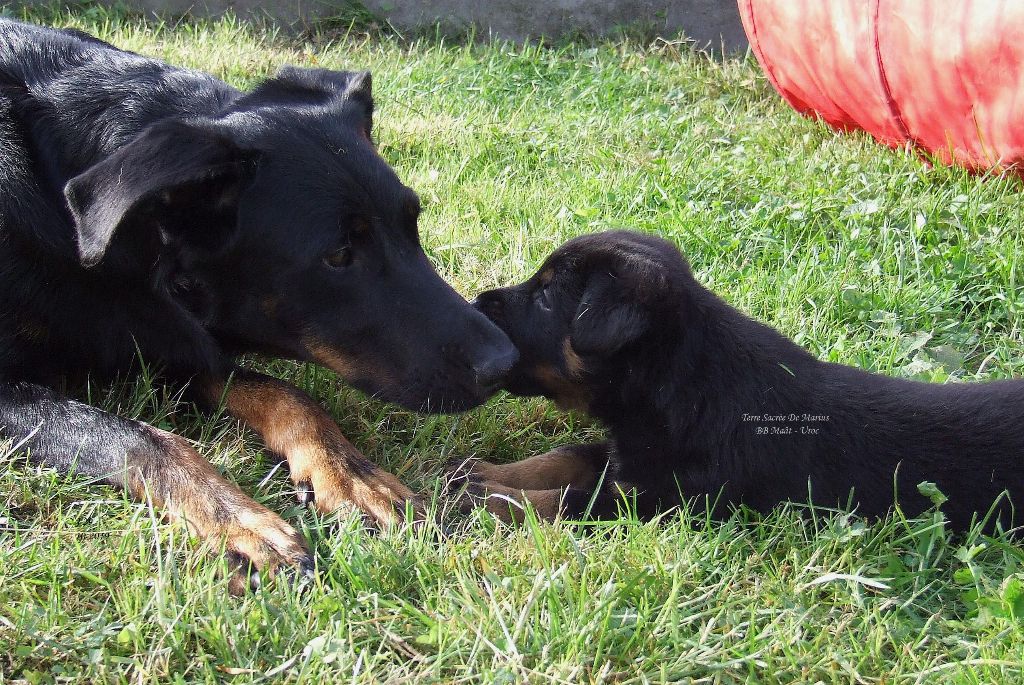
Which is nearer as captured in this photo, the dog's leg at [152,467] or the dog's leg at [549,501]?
the dog's leg at [152,467]

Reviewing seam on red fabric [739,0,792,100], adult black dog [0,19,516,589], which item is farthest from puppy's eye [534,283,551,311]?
seam on red fabric [739,0,792,100]

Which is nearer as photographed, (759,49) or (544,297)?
(544,297)

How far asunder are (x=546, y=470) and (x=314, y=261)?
0.94 meters

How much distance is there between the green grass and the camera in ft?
6.71

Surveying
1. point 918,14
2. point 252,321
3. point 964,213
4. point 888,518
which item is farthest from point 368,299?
point 918,14

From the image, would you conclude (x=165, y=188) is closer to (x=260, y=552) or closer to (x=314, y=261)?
(x=314, y=261)

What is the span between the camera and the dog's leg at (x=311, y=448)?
8.41 ft

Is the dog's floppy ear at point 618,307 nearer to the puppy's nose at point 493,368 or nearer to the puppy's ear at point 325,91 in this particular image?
the puppy's nose at point 493,368

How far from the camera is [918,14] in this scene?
4578mm

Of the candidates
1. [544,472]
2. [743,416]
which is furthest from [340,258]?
[743,416]

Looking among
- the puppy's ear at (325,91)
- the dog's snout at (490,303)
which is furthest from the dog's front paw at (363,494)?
the puppy's ear at (325,91)

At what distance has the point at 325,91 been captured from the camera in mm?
3180

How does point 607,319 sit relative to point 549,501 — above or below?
above

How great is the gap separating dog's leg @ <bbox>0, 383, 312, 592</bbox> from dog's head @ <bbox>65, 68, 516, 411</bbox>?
16.4 inches
